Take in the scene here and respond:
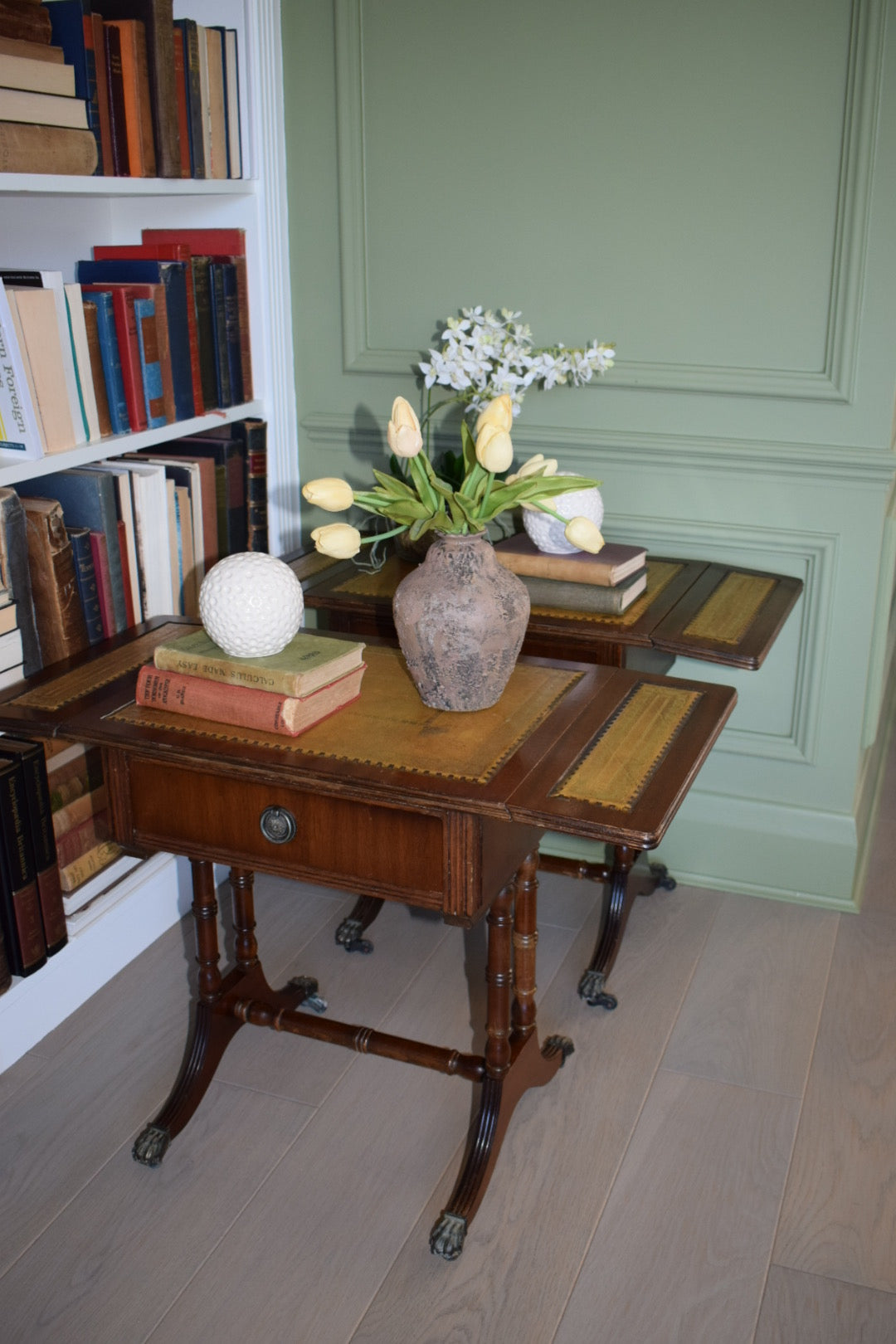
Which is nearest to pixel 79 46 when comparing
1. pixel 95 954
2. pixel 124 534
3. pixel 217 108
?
pixel 217 108

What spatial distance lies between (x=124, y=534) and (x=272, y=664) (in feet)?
2.31

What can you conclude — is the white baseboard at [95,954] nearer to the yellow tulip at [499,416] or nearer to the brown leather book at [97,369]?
the brown leather book at [97,369]

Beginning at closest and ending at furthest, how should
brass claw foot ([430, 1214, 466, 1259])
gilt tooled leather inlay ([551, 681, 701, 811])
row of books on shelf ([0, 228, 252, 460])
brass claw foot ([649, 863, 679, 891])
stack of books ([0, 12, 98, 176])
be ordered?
gilt tooled leather inlay ([551, 681, 701, 811]) < brass claw foot ([430, 1214, 466, 1259]) < stack of books ([0, 12, 98, 176]) < row of books on shelf ([0, 228, 252, 460]) < brass claw foot ([649, 863, 679, 891])

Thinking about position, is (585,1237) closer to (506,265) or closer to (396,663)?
(396,663)

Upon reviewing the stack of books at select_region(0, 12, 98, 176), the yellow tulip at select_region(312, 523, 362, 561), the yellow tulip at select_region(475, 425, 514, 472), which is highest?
the stack of books at select_region(0, 12, 98, 176)

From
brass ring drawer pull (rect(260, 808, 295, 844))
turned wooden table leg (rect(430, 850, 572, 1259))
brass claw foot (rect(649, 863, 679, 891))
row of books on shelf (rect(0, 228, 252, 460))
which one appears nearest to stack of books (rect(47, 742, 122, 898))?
row of books on shelf (rect(0, 228, 252, 460))

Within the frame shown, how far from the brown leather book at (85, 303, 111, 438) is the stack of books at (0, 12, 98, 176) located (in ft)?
0.73

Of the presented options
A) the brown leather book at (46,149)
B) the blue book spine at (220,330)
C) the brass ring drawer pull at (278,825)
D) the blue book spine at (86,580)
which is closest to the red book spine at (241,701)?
the brass ring drawer pull at (278,825)

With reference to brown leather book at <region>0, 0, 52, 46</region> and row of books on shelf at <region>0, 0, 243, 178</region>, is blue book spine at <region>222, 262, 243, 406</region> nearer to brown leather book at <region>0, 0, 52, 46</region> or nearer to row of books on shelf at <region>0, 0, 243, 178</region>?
row of books on shelf at <region>0, 0, 243, 178</region>

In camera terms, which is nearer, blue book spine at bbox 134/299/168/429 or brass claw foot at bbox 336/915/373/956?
blue book spine at bbox 134/299/168/429

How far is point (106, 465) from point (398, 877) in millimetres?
1055

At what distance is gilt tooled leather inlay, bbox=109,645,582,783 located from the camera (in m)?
1.50

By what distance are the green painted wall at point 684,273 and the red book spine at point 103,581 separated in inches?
26.9

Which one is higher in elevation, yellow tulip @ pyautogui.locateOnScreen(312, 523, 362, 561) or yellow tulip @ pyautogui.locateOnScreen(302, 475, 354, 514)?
yellow tulip @ pyautogui.locateOnScreen(302, 475, 354, 514)
